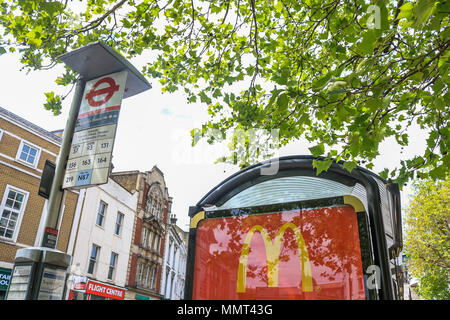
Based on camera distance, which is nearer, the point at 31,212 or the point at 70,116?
the point at 70,116

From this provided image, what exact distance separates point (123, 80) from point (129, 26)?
245 cm

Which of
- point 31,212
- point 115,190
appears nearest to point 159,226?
point 115,190

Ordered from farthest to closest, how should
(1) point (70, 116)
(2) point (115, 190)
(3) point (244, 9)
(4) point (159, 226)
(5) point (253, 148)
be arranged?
(4) point (159, 226) < (2) point (115, 190) < (5) point (253, 148) < (3) point (244, 9) < (1) point (70, 116)

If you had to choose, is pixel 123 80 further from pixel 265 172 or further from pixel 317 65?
pixel 317 65

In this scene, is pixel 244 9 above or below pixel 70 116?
above

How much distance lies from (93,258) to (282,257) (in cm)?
1951

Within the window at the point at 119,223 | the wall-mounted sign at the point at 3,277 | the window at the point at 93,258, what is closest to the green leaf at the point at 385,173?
the wall-mounted sign at the point at 3,277

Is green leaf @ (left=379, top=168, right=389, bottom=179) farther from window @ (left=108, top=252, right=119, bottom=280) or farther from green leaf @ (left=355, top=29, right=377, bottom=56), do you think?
window @ (left=108, top=252, right=119, bottom=280)

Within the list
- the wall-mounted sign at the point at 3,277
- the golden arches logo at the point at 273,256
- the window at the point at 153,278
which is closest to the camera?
the golden arches logo at the point at 273,256

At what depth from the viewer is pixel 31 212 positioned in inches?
645

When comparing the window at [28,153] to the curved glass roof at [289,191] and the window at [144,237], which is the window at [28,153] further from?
the curved glass roof at [289,191]

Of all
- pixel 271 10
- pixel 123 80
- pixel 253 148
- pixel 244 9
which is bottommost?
pixel 123 80

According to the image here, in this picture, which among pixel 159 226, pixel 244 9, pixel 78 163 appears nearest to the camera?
pixel 78 163

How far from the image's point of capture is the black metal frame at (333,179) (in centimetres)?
327
